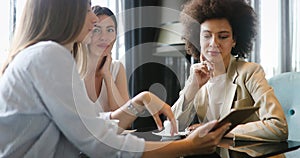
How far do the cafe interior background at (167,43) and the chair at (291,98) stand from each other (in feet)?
2.76

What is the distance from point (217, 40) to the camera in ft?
5.21

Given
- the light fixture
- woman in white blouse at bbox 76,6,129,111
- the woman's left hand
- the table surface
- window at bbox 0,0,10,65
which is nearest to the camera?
the table surface

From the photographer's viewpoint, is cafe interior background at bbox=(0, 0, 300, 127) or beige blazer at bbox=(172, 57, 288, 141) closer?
beige blazer at bbox=(172, 57, 288, 141)

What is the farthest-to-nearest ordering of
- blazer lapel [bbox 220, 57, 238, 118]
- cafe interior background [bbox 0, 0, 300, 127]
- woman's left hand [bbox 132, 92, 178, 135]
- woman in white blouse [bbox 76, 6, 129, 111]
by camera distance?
cafe interior background [bbox 0, 0, 300, 127]
woman in white blouse [bbox 76, 6, 129, 111]
blazer lapel [bbox 220, 57, 238, 118]
woman's left hand [bbox 132, 92, 178, 135]

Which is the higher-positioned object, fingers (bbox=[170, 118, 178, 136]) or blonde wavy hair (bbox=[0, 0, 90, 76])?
blonde wavy hair (bbox=[0, 0, 90, 76])

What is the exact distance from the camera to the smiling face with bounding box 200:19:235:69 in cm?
158

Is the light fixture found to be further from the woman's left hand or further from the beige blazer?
the woman's left hand

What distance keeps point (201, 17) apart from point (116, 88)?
71 centimetres

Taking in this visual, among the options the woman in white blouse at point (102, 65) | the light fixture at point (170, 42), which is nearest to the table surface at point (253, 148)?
the woman in white blouse at point (102, 65)

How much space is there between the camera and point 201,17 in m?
1.70

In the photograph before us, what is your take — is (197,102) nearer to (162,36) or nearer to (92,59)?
(92,59)

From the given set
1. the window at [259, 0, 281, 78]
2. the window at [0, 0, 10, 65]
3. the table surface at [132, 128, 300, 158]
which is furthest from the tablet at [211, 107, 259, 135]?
the window at [259, 0, 281, 78]

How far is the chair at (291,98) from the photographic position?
1738mm

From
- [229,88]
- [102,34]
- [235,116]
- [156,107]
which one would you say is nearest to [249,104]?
[229,88]
